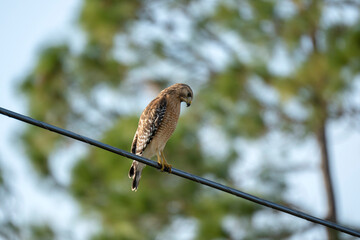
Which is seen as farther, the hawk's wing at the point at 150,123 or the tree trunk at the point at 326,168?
the tree trunk at the point at 326,168

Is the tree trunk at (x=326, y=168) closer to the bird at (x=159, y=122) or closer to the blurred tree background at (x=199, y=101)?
the blurred tree background at (x=199, y=101)

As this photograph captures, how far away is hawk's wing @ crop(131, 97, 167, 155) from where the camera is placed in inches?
233

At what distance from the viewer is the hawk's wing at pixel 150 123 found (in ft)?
19.4

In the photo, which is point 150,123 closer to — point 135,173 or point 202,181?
point 135,173

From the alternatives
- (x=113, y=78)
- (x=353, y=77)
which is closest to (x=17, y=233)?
(x=113, y=78)

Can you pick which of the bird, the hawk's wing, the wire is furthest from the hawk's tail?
the wire

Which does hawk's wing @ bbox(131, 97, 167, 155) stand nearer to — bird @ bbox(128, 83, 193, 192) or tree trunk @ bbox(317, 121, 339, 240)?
bird @ bbox(128, 83, 193, 192)

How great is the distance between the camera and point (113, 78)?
1130 cm

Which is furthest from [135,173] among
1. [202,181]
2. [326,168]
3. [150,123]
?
[326,168]

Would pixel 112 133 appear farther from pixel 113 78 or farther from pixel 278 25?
pixel 278 25

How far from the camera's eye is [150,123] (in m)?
5.98

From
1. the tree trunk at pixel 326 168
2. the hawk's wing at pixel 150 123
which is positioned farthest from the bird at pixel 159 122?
the tree trunk at pixel 326 168

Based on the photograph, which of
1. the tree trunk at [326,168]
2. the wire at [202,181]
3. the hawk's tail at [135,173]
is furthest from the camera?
the tree trunk at [326,168]

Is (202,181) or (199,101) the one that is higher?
(199,101)
